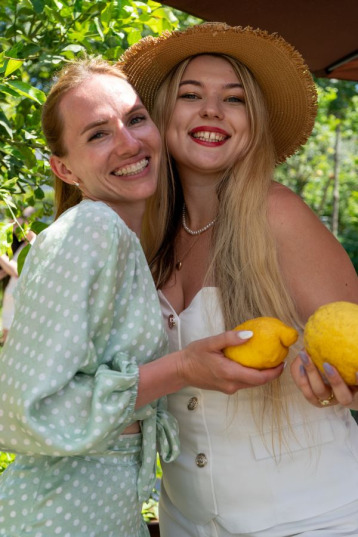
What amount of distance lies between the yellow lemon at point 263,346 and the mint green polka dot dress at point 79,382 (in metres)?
0.25

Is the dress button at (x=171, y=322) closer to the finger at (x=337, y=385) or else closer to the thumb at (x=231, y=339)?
the thumb at (x=231, y=339)

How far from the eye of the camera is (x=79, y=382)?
1728mm

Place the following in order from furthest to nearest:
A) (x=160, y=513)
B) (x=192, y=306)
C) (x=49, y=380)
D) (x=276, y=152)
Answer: (x=276, y=152)
(x=160, y=513)
(x=192, y=306)
(x=49, y=380)

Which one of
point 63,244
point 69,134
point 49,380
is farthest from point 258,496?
point 69,134

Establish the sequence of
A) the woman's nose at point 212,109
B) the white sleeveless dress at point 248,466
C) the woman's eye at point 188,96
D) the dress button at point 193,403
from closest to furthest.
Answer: the white sleeveless dress at point 248,466 → the dress button at point 193,403 → the woman's nose at point 212,109 → the woman's eye at point 188,96

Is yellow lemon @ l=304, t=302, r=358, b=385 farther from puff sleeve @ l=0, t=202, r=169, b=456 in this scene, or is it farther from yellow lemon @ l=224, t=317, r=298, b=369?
puff sleeve @ l=0, t=202, r=169, b=456

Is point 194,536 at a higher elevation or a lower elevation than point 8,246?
lower

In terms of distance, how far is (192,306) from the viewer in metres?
2.24

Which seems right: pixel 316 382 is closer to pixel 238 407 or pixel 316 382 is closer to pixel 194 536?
pixel 238 407

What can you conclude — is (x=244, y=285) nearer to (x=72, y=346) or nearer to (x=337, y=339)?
(x=337, y=339)

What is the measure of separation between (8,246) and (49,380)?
3.53 feet

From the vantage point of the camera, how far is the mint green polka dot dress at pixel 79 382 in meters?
1.67

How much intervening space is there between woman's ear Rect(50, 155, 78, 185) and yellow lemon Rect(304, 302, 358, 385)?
2.93ft

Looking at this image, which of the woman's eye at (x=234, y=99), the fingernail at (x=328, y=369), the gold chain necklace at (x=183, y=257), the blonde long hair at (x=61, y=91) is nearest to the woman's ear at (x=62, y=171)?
the blonde long hair at (x=61, y=91)
